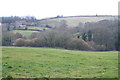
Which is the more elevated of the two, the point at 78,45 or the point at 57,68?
the point at 57,68

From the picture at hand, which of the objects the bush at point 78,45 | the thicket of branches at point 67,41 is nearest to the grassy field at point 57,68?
the bush at point 78,45

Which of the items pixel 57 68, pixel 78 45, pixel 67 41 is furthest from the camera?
pixel 67 41

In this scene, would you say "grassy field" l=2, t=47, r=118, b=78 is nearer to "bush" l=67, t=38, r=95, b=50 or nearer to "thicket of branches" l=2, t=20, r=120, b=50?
"bush" l=67, t=38, r=95, b=50

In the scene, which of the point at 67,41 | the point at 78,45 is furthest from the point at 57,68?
the point at 67,41

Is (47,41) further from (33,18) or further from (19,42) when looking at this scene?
(33,18)

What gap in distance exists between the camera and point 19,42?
47.7m

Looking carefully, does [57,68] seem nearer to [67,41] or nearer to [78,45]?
[78,45]

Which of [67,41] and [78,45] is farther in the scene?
[67,41]

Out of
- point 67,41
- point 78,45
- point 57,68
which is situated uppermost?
point 57,68

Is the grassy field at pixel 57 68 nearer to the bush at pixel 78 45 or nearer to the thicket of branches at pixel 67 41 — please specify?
the bush at pixel 78 45

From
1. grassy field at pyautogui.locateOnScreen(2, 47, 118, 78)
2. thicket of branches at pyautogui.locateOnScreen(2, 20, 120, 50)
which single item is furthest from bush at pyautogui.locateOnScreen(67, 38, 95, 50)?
grassy field at pyautogui.locateOnScreen(2, 47, 118, 78)

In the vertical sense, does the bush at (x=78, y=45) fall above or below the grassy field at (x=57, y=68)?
below
